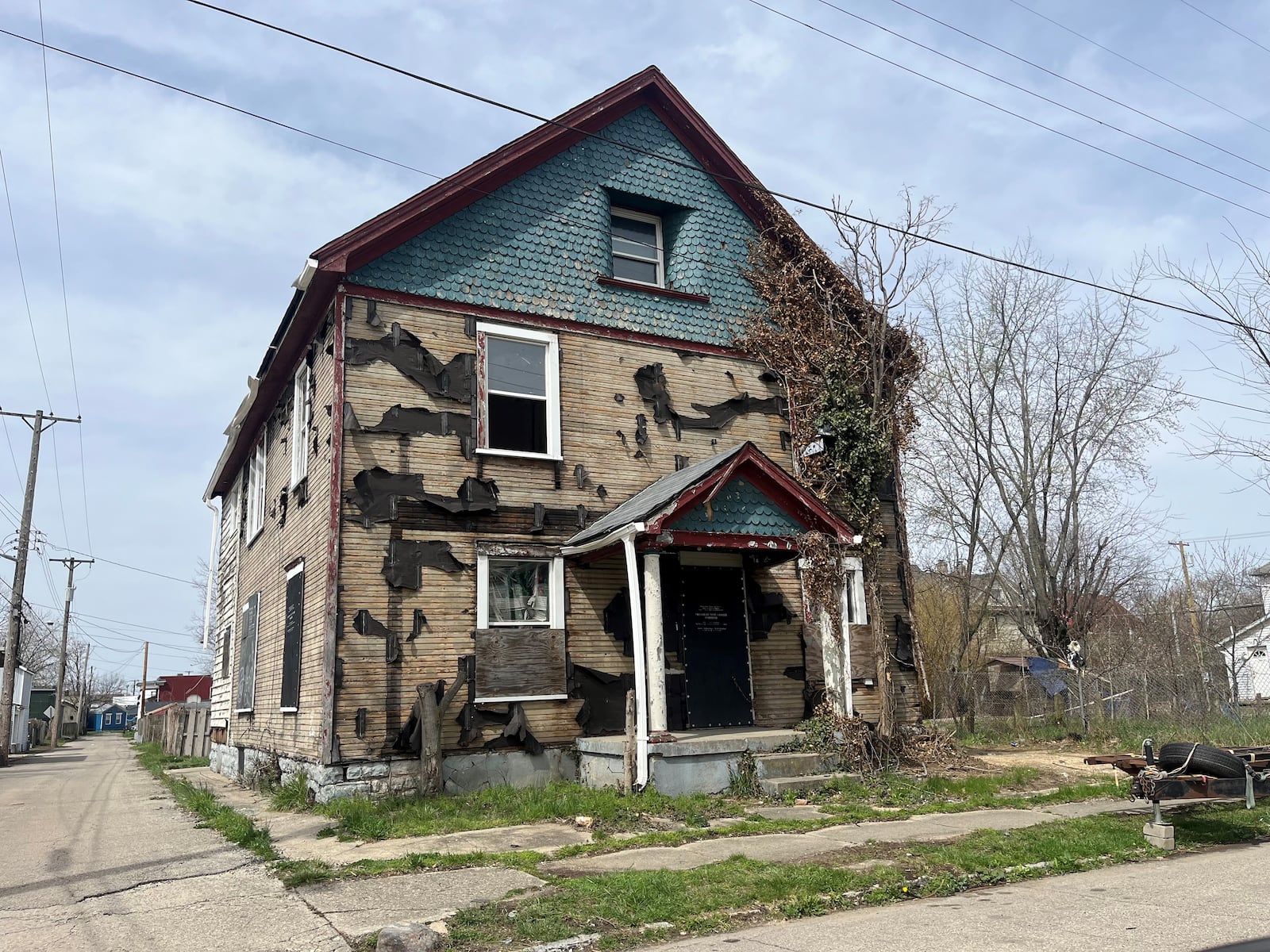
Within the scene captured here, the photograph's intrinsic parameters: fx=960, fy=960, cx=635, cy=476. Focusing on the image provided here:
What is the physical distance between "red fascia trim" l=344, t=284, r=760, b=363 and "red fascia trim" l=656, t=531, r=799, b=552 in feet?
11.8

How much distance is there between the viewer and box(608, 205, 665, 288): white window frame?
14648 millimetres

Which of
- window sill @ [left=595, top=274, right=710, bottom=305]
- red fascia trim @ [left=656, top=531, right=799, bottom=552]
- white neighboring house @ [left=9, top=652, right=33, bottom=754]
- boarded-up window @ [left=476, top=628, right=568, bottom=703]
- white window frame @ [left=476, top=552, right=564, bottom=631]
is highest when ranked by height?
window sill @ [left=595, top=274, right=710, bottom=305]

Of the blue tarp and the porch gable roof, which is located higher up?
the porch gable roof

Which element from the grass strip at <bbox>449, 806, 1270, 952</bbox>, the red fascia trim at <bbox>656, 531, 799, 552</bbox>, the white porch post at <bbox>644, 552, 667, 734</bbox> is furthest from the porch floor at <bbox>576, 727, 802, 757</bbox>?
the grass strip at <bbox>449, 806, 1270, 952</bbox>

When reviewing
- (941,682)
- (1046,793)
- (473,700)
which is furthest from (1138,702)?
(473,700)

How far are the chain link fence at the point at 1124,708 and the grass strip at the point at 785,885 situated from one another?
830 centimetres

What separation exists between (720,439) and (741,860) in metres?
7.69

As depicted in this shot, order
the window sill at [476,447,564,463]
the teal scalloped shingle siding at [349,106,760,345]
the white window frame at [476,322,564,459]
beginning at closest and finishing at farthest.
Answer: the window sill at [476,447,564,463] → the white window frame at [476,322,564,459] → the teal scalloped shingle siding at [349,106,760,345]

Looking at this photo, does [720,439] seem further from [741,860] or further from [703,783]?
[741,860]

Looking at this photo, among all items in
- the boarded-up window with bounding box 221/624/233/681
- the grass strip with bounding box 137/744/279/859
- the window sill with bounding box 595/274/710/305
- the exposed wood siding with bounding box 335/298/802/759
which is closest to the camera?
the grass strip with bounding box 137/744/279/859

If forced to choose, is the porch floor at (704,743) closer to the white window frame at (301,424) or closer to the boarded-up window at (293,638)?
the boarded-up window at (293,638)

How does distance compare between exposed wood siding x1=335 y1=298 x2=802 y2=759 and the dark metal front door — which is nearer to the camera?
exposed wood siding x1=335 y1=298 x2=802 y2=759

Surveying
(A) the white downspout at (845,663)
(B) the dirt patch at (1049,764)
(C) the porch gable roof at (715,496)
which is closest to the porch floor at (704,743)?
(A) the white downspout at (845,663)

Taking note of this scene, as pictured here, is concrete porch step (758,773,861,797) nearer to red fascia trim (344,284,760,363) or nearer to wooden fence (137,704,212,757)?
red fascia trim (344,284,760,363)
